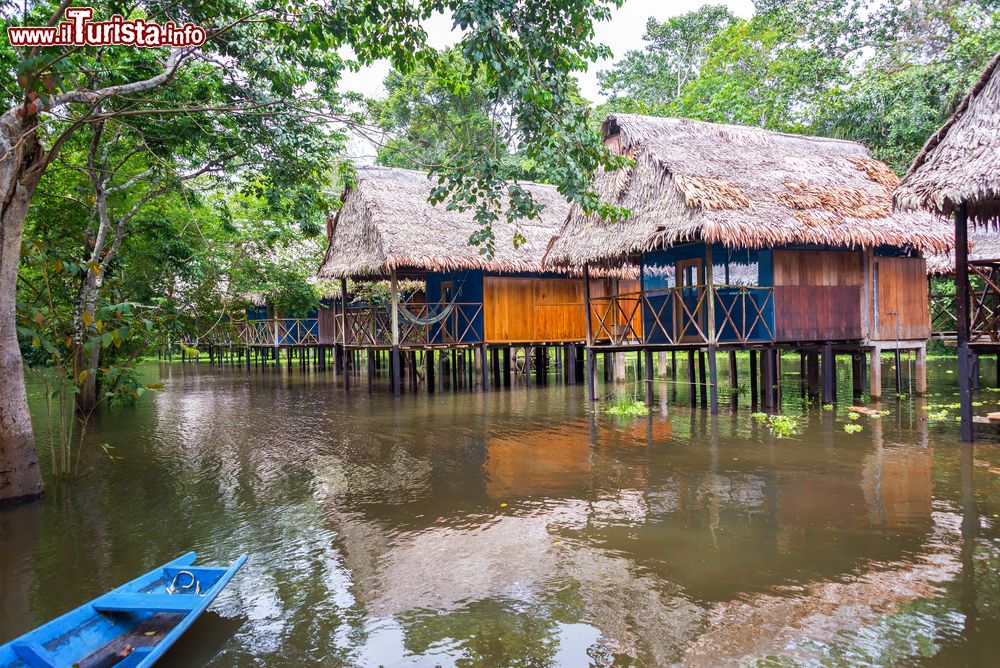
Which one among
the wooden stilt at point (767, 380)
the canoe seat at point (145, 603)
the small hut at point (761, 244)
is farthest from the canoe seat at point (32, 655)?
the wooden stilt at point (767, 380)

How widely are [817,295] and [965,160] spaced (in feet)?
13.6

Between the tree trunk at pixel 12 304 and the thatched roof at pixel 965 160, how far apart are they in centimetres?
844

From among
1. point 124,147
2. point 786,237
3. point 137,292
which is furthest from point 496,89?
point 137,292

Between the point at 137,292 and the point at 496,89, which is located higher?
the point at 496,89

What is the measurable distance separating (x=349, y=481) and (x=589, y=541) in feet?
9.76

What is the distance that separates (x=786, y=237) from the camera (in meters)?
10.1

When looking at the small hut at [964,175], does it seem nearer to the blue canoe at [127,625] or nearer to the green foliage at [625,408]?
the green foliage at [625,408]

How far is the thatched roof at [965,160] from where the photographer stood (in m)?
7.14

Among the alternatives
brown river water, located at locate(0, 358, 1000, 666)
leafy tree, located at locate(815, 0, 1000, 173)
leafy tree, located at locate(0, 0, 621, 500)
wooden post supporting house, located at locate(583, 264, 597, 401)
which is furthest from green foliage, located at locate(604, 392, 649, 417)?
leafy tree, located at locate(815, 0, 1000, 173)

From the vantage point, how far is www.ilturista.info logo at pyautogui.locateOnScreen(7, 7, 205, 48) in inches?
220

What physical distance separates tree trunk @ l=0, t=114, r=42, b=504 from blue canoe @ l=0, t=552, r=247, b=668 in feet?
10.5

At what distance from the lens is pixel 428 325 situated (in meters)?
15.8

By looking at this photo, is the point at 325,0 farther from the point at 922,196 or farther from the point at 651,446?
the point at 922,196

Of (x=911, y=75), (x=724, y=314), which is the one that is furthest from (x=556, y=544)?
(x=911, y=75)
